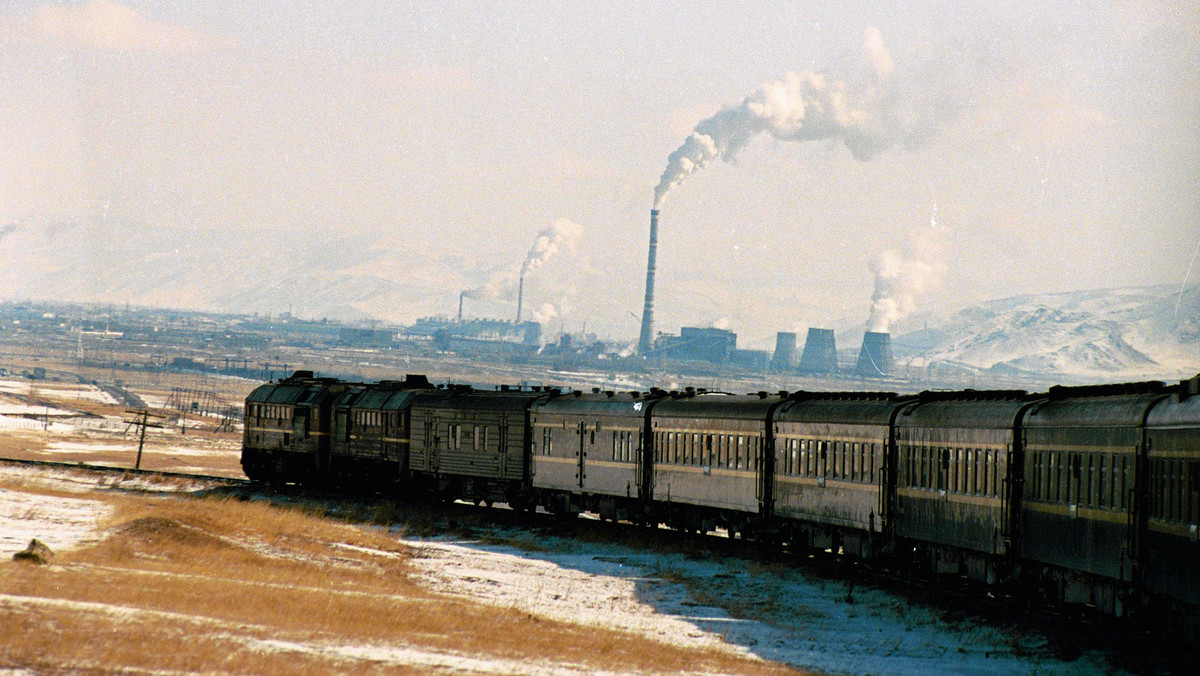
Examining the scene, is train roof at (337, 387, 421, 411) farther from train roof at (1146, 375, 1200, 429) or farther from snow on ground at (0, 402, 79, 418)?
snow on ground at (0, 402, 79, 418)

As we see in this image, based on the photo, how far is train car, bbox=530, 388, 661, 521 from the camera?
4434 cm

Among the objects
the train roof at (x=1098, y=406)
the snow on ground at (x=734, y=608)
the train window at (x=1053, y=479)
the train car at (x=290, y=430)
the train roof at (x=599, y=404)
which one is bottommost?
the snow on ground at (x=734, y=608)

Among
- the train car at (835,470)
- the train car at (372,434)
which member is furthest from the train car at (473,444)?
the train car at (835,470)

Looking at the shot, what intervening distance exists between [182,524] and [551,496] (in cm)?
1339

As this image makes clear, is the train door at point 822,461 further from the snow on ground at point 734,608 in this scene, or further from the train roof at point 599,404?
the train roof at point 599,404

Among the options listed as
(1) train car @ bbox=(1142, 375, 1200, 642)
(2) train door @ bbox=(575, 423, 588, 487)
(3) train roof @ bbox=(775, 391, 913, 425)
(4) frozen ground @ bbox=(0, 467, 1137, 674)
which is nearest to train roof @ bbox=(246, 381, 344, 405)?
(4) frozen ground @ bbox=(0, 467, 1137, 674)

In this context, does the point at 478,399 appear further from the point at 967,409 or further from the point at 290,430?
the point at 967,409

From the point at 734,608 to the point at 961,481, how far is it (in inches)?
207

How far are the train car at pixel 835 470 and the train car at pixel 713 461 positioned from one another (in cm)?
72

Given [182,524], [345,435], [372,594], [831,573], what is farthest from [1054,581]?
[345,435]

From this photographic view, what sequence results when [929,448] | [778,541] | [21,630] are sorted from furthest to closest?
[778,541] < [929,448] < [21,630]

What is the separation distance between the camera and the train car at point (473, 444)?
5066 cm

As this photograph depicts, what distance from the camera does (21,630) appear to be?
69.8 ft

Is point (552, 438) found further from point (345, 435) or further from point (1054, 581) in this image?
point (1054, 581)
